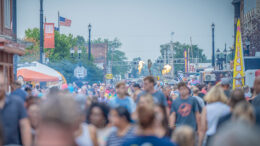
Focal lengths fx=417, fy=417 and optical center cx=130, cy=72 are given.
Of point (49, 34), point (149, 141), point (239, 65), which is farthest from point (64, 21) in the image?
point (149, 141)

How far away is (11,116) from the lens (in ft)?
21.0

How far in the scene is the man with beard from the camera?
6375mm

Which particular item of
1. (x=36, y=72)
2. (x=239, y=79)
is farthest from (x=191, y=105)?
(x=36, y=72)

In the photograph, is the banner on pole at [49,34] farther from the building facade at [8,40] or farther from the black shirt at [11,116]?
the black shirt at [11,116]

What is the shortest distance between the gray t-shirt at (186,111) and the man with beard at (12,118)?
4.24 m

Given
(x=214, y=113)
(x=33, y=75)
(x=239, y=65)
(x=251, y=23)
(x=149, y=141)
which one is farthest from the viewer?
(x=251, y=23)

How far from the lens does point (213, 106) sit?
802cm

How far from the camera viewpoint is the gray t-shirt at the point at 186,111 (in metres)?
9.71

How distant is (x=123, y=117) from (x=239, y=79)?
14119mm

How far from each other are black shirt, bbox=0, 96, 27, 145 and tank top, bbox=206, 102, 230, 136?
3527 mm

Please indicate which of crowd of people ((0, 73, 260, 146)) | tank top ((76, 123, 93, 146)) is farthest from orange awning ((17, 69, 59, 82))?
tank top ((76, 123, 93, 146))

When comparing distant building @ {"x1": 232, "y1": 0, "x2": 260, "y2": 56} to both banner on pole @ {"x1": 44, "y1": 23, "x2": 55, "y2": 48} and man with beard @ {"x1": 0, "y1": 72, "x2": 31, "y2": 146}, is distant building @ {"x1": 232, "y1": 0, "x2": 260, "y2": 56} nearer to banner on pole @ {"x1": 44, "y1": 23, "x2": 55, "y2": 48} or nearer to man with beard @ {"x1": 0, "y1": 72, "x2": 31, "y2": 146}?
banner on pole @ {"x1": 44, "y1": 23, "x2": 55, "y2": 48}

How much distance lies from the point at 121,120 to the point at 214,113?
310 cm

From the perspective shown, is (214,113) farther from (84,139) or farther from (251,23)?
(251,23)
